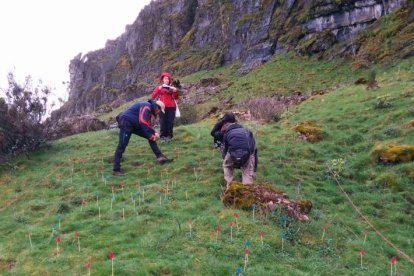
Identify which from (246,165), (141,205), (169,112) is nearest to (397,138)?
(246,165)

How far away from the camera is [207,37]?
86.8 metres

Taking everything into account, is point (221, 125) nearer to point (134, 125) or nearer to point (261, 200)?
point (261, 200)

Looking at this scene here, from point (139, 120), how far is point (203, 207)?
13.5 ft

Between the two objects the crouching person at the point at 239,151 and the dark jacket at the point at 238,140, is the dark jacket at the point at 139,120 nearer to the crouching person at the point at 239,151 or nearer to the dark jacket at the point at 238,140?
the crouching person at the point at 239,151

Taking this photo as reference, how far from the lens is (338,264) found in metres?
7.66

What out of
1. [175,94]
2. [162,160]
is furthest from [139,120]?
[175,94]

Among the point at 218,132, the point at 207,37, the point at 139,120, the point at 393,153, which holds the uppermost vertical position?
the point at 207,37

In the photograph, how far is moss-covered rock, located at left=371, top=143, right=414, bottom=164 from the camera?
43.1ft

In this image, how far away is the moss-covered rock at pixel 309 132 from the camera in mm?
16312

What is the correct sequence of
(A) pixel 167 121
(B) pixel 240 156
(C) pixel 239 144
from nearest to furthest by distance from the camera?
1. (B) pixel 240 156
2. (C) pixel 239 144
3. (A) pixel 167 121

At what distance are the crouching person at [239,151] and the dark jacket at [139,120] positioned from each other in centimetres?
A: 262

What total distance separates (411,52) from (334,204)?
1012 inches

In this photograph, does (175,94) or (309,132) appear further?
(309,132)

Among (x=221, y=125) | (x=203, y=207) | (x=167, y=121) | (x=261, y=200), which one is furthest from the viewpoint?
(x=167, y=121)
